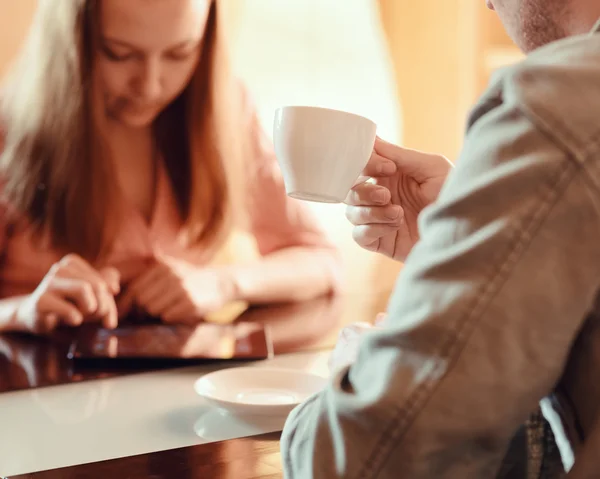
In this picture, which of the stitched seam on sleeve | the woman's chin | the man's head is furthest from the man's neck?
the woman's chin

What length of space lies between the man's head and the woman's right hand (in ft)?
2.63

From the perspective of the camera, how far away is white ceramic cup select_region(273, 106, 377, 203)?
61 centimetres

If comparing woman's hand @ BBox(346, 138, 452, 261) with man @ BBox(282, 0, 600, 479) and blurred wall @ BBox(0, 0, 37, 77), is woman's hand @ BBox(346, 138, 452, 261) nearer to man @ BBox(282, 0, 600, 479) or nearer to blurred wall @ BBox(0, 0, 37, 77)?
man @ BBox(282, 0, 600, 479)

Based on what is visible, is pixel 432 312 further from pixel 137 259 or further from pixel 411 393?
pixel 137 259

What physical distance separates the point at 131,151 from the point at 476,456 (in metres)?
1.48

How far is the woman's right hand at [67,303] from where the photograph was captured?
1.09 metres

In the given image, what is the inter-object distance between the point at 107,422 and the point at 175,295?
0.56 meters

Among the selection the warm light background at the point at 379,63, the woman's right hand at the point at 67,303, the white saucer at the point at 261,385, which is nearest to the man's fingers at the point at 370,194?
the white saucer at the point at 261,385

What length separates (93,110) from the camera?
162 cm

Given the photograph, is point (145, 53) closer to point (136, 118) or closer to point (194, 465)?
point (136, 118)

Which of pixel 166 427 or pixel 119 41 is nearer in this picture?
pixel 166 427

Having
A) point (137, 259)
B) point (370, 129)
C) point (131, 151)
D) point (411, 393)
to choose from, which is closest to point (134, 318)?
point (137, 259)

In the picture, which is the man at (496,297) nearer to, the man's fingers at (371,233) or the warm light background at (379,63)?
the man's fingers at (371,233)

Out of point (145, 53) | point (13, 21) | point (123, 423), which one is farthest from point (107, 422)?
point (13, 21)
